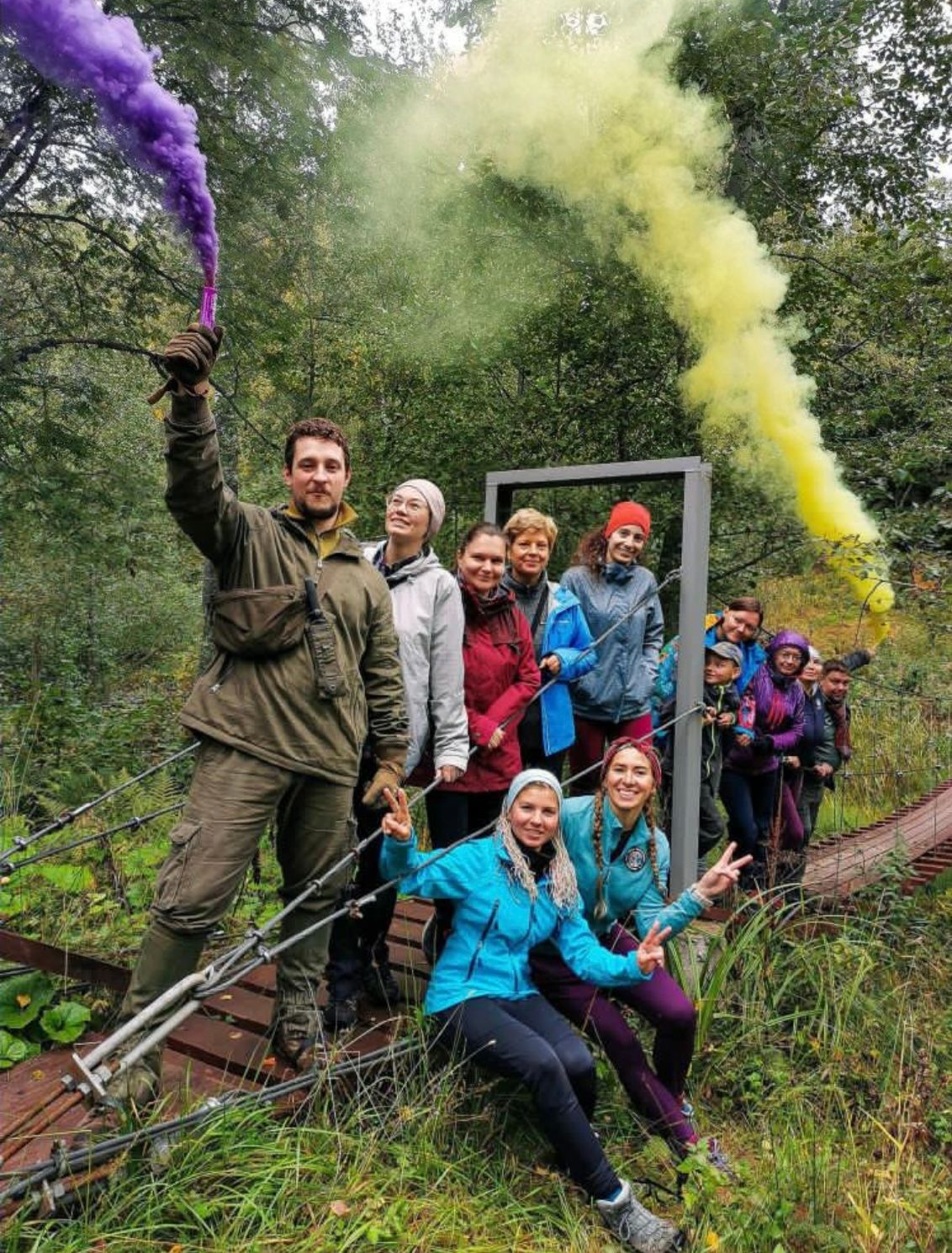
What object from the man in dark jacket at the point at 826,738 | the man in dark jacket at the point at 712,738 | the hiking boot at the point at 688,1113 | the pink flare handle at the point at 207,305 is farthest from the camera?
the man in dark jacket at the point at 826,738

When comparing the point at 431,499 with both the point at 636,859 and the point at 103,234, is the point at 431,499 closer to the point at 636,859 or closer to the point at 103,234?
the point at 636,859

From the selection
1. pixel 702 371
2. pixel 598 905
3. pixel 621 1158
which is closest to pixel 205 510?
pixel 598 905

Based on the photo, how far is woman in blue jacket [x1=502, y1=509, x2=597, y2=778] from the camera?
3793 millimetres

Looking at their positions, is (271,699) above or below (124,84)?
below

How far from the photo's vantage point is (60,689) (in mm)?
9062

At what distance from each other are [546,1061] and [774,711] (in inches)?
105

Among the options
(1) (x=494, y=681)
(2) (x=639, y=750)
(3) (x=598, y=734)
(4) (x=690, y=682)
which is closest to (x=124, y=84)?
(1) (x=494, y=681)

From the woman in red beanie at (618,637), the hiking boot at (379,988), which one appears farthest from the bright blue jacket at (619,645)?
the hiking boot at (379,988)

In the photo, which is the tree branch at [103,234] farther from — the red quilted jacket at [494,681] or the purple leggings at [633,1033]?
the purple leggings at [633,1033]

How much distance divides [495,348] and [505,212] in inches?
39.5

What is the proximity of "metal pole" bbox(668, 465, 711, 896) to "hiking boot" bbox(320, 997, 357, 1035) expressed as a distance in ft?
5.22

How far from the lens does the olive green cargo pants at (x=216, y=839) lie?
7.98 feet

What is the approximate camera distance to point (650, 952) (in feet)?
9.67

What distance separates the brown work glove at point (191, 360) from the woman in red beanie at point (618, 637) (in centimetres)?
218
